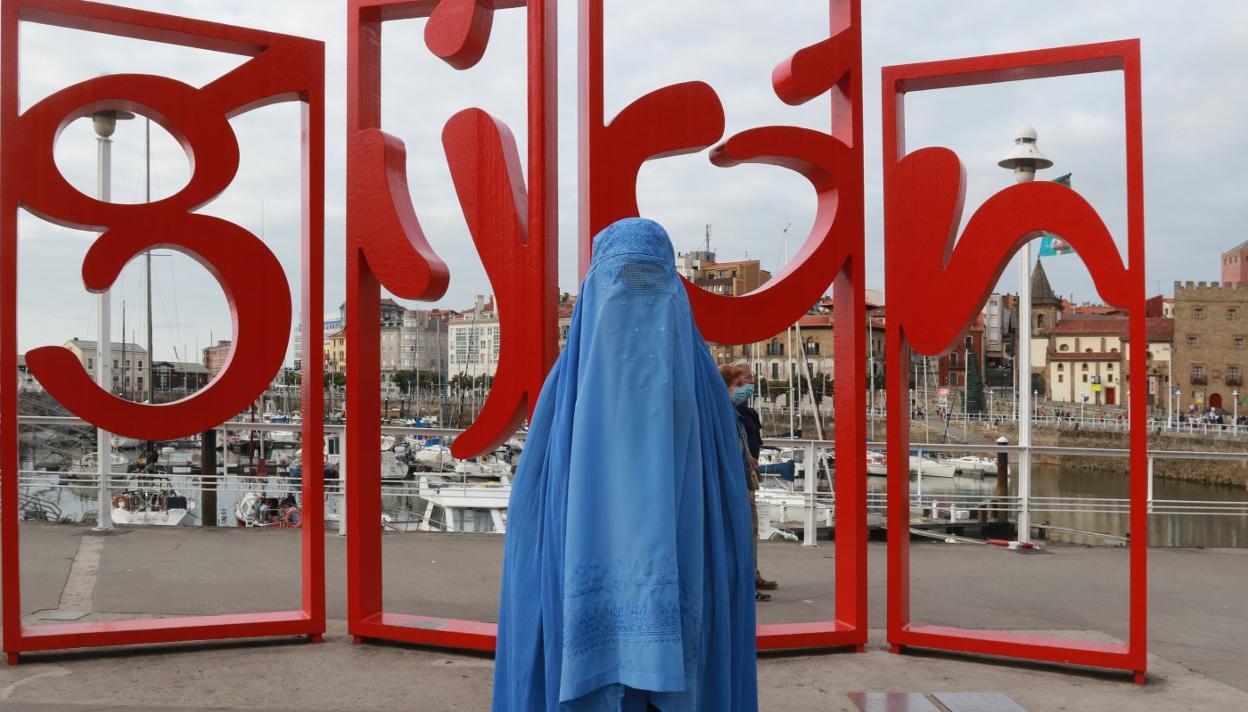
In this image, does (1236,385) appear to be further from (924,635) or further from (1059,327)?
(924,635)

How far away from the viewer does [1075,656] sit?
5.63 m

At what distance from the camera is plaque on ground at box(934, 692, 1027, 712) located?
4883 millimetres

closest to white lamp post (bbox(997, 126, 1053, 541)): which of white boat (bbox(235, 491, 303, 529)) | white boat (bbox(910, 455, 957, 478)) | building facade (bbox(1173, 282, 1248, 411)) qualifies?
white boat (bbox(235, 491, 303, 529))

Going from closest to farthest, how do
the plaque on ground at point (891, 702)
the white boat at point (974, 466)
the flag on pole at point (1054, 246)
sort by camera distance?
the plaque on ground at point (891, 702) → the flag on pole at point (1054, 246) → the white boat at point (974, 466)

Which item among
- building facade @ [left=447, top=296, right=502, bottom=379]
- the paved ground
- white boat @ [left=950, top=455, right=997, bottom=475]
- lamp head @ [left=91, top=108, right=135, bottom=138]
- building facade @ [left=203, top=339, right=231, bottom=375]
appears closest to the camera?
the paved ground

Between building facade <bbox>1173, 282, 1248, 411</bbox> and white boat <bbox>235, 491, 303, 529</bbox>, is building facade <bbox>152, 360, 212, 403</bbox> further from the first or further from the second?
building facade <bbox>1173, 282, 1248, 411</bbox>

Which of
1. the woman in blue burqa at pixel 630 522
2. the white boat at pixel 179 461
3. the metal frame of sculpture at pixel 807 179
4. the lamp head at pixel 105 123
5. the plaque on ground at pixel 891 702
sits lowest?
the white boat at pixel 179 461

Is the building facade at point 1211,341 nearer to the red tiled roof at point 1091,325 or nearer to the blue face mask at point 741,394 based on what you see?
the red tiled roof at point 1091,325

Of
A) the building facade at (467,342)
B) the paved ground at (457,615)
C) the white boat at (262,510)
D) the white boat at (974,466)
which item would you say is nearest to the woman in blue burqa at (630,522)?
the paved ground at (457,615)

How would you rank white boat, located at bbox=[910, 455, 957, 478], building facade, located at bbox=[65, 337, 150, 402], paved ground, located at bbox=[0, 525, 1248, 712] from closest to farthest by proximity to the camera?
paved ground, located at bbox=[0, 525, 1248, 712] → building facade, located at bbox=[65, 337, 150, 402] → white boat, located at bbox=[910, 455, 957, 478]

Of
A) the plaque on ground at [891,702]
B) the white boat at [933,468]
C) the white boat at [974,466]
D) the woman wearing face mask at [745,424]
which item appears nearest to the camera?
the plaque on ground at [891,702]

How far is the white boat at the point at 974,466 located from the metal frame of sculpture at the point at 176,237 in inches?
2238

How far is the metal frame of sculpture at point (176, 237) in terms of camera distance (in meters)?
5.54

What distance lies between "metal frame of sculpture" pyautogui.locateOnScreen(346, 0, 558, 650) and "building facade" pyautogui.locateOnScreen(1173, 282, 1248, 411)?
307 feet
